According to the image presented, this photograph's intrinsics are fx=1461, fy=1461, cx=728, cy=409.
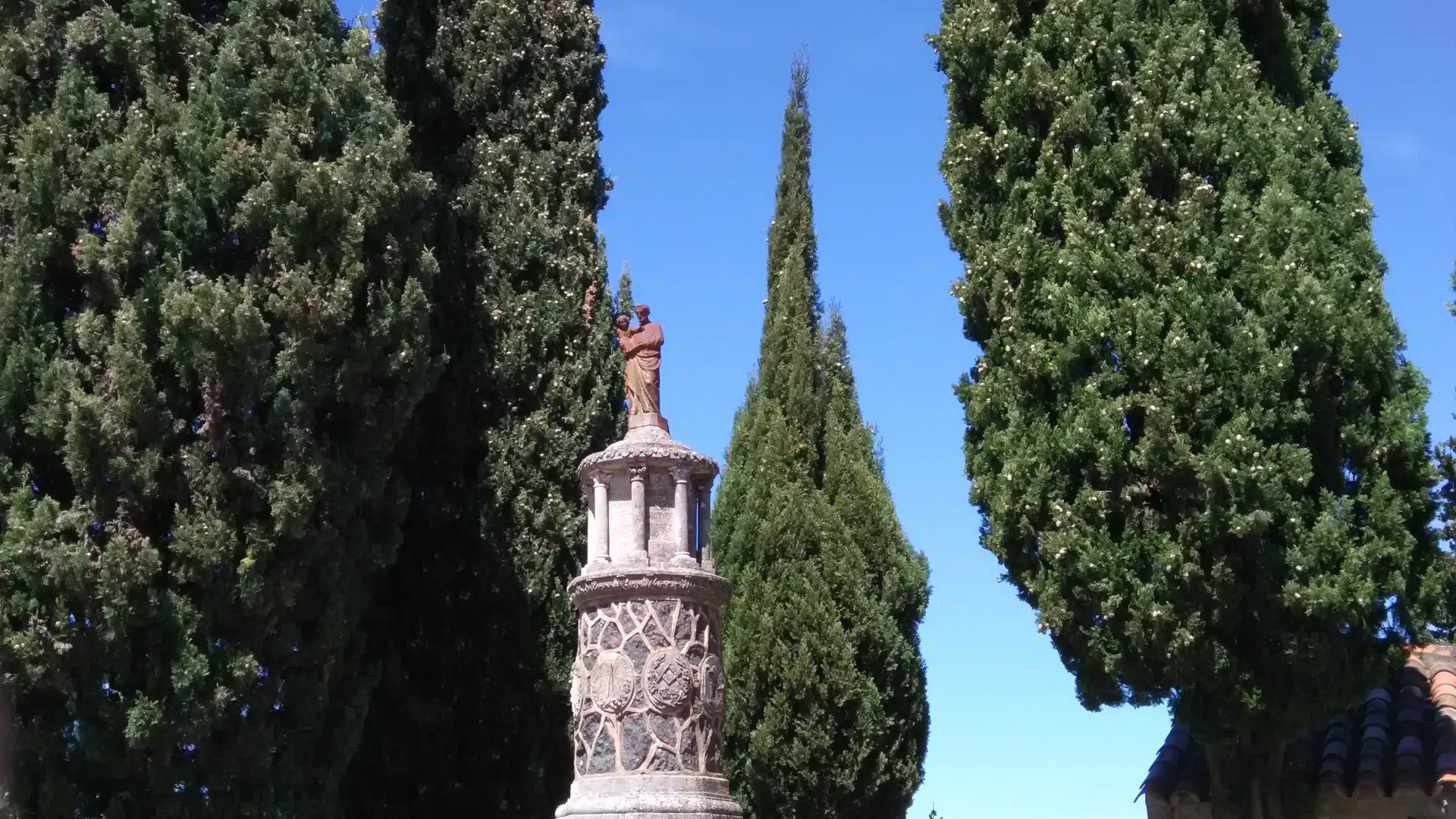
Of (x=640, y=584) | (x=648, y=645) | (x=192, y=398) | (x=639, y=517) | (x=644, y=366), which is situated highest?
(x=644, y=366)

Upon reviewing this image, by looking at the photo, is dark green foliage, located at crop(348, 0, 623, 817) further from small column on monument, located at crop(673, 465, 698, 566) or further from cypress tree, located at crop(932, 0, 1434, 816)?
cypress tree, located at crop(932, 0, 1434, 816)

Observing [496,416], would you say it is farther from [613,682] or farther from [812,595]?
[613,682]

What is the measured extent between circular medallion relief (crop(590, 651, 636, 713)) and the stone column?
1.03m

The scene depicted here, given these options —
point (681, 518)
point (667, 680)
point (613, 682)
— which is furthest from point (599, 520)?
point (667, 680)

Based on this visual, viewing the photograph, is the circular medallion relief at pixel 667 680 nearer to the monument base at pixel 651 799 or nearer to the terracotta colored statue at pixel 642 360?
the monument base at pixel 651 799

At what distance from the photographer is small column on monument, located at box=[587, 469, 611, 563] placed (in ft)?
36.5

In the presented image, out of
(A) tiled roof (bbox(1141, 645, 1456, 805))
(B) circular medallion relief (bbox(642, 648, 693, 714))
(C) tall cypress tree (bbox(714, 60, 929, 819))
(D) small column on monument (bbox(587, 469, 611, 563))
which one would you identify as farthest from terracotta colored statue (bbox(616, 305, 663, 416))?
(A) tiled roof (bbox(1141, 645, 1456, 805))

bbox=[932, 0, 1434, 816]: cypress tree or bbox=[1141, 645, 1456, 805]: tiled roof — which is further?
bbox=[1141, 645, 1456, 805]: tiled roof

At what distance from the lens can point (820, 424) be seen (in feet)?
57.3

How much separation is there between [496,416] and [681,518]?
4.13 meters

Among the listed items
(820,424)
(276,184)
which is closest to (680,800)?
(276,184)

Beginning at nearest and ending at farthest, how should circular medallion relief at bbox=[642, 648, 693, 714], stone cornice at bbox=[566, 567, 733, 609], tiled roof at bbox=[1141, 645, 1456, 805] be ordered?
1. circular medallion relief at bbox=[642, 648, 693, 714]
2. stone cornice at bbox=[566, 567, 733, 609]
3. tiled roof at bbox=[1141, 645, 1456, 805]

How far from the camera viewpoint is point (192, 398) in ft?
35.6

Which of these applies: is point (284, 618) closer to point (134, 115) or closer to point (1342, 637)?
point (134, 115)
